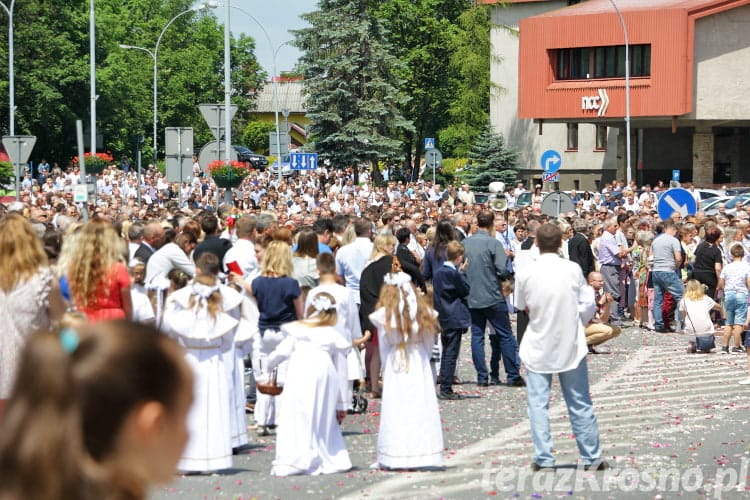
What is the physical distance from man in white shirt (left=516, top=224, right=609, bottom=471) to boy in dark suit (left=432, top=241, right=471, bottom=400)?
454 cm

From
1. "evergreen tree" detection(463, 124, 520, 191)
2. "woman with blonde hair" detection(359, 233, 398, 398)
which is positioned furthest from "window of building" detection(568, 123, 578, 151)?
"woman with blonde hair" detection(359, 233, 398, 398)

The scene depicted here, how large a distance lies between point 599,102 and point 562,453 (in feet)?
173

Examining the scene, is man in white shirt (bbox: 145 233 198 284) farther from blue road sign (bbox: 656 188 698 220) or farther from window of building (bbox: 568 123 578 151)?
window of building (bbox: 568 123 578 151)

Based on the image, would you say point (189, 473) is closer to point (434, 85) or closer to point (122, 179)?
point (122, 179)

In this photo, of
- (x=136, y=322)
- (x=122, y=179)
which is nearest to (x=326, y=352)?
(x=136, y=322)

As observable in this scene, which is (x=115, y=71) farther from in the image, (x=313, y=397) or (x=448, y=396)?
(x=313, y=397)

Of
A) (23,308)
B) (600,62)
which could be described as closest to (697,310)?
(23,308)

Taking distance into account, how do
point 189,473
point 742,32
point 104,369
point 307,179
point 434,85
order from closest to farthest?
point 104,369 < point 189,473 < point 307,179 < point 742,32 < point 434,85

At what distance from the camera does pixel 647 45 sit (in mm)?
61156

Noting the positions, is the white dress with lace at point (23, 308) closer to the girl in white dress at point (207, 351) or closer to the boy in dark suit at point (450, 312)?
the girl in white dress at point (207, 351)

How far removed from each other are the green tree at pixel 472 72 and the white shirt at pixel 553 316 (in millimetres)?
62969

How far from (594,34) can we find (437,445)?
5400cm

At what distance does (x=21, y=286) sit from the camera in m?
7.89

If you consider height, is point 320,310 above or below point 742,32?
below
